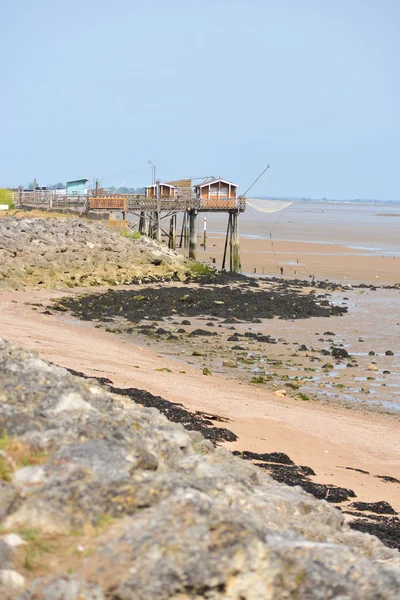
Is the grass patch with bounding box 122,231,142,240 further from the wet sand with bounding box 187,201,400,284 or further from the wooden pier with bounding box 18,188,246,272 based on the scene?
the wet sand with bounding box 187,201,400,284

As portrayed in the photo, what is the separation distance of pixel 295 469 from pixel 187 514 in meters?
6.17

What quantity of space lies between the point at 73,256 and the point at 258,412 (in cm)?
2304

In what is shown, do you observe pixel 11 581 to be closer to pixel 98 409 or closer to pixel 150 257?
pixel 98 409

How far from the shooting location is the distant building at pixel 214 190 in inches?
2071

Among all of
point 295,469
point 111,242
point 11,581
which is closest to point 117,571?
point 11,581

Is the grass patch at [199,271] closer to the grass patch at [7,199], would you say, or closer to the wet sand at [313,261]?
the wet sand at [313,261]

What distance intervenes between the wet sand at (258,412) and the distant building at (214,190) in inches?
1213

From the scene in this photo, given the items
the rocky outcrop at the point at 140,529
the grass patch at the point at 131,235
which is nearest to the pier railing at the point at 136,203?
the grass patch at the point at 131,235

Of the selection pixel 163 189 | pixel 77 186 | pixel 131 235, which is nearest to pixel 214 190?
pixel 163 189

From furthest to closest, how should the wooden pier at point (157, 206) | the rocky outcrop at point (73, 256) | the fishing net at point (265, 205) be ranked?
the fishing net at point (265, 205)
the wooden pier at point (157, 206)
the rocky outcrop at point (73, 256)

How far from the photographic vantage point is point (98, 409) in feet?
23.8

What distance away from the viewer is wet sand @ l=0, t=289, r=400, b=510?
1182 cm

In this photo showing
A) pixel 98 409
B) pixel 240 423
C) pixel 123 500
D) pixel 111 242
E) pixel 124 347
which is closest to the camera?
pixel 123 500

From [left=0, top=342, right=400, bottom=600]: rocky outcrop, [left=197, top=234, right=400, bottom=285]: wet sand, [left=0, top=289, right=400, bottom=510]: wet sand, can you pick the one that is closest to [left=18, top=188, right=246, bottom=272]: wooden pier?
[left=197, top=234, right=400, bottom=285]: wet sand
